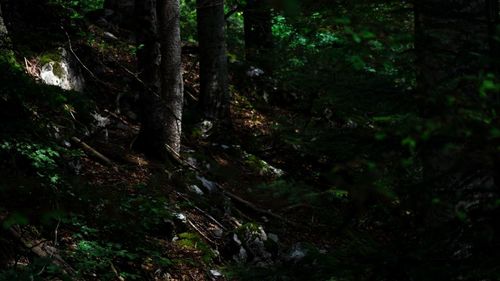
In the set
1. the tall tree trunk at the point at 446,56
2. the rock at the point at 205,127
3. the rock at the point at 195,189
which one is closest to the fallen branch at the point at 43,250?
the tall tree trunk at the point at 446,56

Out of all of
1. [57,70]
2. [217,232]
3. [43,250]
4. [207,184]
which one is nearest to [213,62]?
[207,184]

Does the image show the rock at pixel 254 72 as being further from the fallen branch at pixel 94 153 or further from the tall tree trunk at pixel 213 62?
the fallen branch at pixel 94 153

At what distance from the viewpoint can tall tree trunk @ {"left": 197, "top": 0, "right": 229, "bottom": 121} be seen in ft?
35.8

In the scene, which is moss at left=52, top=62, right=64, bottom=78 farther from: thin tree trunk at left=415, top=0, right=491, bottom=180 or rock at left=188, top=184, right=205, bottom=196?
thin tree trunk at left=415, top=0, right=491, bottom=180

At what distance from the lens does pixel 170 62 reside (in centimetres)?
856

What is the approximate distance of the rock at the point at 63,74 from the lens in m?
8.21

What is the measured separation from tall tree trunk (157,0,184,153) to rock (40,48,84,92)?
1531mm

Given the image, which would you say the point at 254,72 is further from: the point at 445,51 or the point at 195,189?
the point at 445,51

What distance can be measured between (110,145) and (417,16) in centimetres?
603

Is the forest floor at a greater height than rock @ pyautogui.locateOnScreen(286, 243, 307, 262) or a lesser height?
greater

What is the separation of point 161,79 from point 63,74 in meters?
1.64

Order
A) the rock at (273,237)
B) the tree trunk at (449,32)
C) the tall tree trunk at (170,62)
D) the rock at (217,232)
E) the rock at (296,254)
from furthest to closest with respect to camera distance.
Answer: the tall tree trunk at (170,62), the rock at (273,237), the rock at (217,232), the rock at (296,254), the tree trunk at (449,32)

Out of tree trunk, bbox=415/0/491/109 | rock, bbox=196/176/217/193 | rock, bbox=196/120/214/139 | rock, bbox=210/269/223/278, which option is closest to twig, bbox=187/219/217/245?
rock, bbox=210/269/223/278

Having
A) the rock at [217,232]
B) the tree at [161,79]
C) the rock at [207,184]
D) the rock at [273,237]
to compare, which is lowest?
the rock at [273,237]
